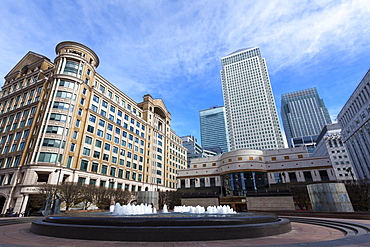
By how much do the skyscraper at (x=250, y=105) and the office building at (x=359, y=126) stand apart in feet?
255

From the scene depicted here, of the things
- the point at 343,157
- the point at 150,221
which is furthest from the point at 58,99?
the point at 343,157

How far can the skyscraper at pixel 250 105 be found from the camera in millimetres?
147750

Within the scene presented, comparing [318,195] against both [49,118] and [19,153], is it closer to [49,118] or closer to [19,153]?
[49,118]

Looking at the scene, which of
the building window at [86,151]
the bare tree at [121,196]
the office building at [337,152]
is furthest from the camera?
the office building at [337,152]

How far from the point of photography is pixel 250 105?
158375 mm

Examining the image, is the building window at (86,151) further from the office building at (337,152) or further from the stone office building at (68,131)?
the office building at (337,152)

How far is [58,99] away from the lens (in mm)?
44531

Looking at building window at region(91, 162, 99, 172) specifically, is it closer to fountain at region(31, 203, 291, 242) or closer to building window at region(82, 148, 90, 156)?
building window at region(82, 148, 90, 156)

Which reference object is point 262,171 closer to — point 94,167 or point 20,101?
point 94,167

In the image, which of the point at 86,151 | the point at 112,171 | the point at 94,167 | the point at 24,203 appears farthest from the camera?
the point at 112,171

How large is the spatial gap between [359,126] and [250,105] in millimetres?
102867

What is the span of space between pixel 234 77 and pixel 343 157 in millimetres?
102390

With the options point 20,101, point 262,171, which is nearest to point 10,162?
point 20,101

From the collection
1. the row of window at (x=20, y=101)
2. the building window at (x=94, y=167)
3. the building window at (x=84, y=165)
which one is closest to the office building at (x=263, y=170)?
the building window at (x=94, y=167)
